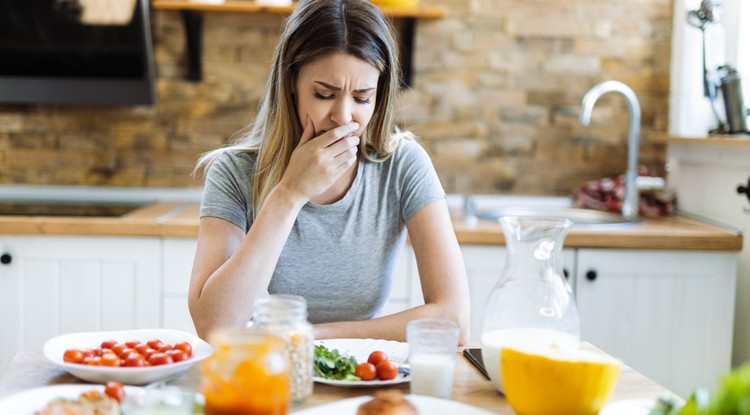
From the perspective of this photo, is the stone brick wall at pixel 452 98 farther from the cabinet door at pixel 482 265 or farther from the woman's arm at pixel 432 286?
the woman's arm at pixel 432 286

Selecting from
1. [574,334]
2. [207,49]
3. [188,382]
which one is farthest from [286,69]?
[207,49]

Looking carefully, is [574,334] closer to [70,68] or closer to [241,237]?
[241,237]

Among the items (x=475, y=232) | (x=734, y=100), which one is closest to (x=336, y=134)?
(x=475, y=232)

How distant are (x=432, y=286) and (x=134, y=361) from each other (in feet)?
2.24

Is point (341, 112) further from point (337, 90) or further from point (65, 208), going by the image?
point (65, 208)

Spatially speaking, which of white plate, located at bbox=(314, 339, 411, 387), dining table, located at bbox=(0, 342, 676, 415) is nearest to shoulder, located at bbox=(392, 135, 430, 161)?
white plate, located at bbox=(314, 339, 411, 387)

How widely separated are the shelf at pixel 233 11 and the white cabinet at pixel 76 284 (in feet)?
2.71

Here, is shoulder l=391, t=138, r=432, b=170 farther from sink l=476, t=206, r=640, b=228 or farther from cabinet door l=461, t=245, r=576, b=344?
sink l=476, t=206, r=640, b=228

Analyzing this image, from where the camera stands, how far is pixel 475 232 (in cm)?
254

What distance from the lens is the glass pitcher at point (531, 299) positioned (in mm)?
1133

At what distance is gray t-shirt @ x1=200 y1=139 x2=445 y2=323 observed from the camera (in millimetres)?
1806

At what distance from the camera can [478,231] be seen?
2.54 meters

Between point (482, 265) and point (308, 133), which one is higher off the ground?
point (308, 133)

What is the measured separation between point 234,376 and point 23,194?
2.50m
